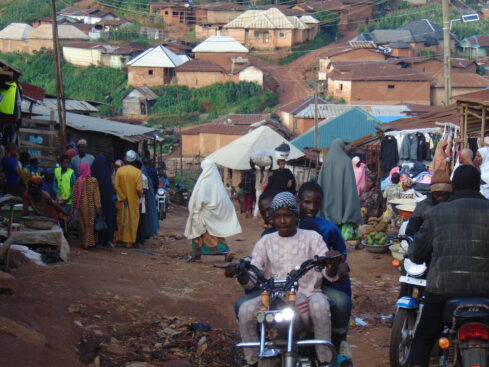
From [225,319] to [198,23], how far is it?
63.5 meters

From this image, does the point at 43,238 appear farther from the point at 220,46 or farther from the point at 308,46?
the point at 308,46

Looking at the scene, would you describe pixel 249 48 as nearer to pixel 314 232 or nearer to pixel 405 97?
pixel 405 97

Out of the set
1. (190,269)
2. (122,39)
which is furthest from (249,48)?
(190,269)

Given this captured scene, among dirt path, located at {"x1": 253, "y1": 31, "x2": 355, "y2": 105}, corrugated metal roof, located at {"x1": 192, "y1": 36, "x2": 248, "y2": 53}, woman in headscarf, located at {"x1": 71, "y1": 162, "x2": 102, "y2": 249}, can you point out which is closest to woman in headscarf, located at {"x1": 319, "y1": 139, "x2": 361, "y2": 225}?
woman in headscarf, located at {"x1": 71, "y1": 162, "x2": 102, "y2": 249}

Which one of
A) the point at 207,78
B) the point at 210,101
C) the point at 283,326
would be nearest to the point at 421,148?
the point at 283,326

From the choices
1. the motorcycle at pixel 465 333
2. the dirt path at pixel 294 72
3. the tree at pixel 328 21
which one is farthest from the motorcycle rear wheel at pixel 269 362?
the tree at pixel 328 21

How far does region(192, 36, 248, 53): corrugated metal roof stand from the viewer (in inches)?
2377

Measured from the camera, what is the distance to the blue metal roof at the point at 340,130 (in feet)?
81.1

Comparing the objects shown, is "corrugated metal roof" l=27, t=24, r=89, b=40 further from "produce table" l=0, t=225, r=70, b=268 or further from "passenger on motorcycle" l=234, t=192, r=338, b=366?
"passenger on motorcycle" l=234, t=192, r=338, b=366

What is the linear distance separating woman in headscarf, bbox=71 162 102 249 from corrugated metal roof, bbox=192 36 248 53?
1981 inches

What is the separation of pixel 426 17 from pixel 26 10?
3760 centimetres

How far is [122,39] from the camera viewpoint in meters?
67.6

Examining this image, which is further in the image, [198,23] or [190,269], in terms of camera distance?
[198,23]

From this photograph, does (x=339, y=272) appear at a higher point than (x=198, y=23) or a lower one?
lower
